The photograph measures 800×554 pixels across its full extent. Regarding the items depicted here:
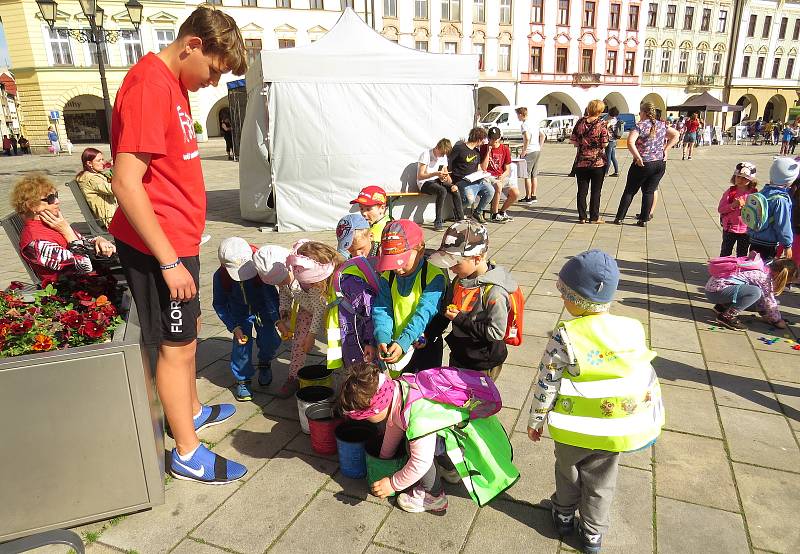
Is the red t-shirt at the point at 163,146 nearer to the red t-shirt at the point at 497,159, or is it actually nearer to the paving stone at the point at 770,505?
the paving stone at the point at 770,505

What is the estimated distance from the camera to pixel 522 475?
107 inches

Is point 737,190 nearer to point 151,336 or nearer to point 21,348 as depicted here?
point 151,336

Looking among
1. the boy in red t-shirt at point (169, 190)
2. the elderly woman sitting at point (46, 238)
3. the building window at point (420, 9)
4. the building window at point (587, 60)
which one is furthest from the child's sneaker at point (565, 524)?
the building window at point (587, 60)

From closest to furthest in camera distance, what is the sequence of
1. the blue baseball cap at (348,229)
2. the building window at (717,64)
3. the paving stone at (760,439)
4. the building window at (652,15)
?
the paving stone at (760,439)
the blue baseball cap at (348,229)
the building window at (652,15)
the building window at (717,64)

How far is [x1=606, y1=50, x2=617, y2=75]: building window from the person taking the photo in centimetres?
4303

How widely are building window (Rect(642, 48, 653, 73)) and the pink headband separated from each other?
5040 centimetres

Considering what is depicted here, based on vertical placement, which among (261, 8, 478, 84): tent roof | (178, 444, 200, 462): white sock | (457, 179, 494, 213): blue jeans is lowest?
(178, 444, 200, 462): white sock

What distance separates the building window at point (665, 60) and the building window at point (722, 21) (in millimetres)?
5568

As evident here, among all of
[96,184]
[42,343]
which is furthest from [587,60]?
[42,343]

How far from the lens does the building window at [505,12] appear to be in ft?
127

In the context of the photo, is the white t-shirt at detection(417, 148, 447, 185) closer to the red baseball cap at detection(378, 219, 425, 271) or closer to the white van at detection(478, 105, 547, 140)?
the red baseball cap at detection(378, 219, 425, 271)

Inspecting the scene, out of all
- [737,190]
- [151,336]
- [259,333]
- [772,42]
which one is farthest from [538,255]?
[772,42]

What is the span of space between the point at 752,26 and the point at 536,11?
2203cm

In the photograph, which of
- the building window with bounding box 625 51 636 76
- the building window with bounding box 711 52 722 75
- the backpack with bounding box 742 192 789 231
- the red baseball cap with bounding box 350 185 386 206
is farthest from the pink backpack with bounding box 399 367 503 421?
the building window with bounding box 711 52 722 75
